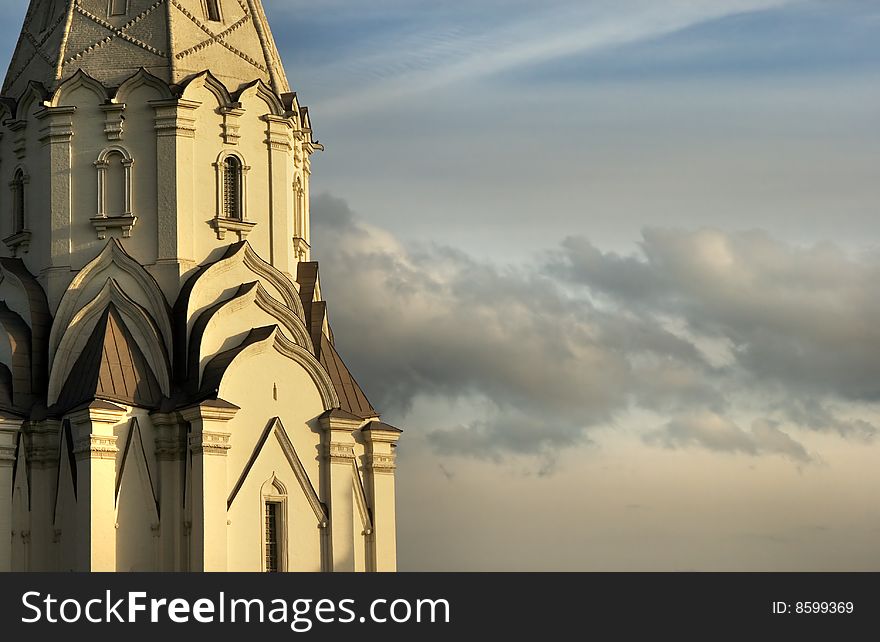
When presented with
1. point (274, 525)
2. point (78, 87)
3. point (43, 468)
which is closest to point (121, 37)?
point (78, 87)

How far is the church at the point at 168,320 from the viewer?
31922 millimetres

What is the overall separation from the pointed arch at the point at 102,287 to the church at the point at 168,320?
37mm

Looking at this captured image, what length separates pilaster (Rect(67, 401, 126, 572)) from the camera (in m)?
31.1

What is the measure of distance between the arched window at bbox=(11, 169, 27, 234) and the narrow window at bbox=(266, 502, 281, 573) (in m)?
7.05

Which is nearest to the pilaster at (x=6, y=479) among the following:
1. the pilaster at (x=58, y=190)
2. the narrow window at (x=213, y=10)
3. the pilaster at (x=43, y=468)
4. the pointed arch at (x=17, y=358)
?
the pilaster at (x=43, y=468)

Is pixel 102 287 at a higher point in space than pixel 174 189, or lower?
lower

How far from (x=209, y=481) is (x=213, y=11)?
30.1 ft

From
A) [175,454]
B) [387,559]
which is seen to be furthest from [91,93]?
[387,559]

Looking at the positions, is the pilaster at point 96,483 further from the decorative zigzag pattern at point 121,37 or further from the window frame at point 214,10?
the window frame at point 214,10

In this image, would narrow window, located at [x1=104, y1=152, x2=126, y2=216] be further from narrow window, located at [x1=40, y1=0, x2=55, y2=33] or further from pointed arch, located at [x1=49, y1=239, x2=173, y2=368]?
narrow window, located at [x1=40, y1=0, x2=55, y2=33]

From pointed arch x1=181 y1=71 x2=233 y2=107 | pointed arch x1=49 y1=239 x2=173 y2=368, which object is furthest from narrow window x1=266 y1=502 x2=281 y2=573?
pointed arch x1=181 y1=71 x2=233 y2=107

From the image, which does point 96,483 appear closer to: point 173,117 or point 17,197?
point 17,197

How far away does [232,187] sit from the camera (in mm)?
34688
